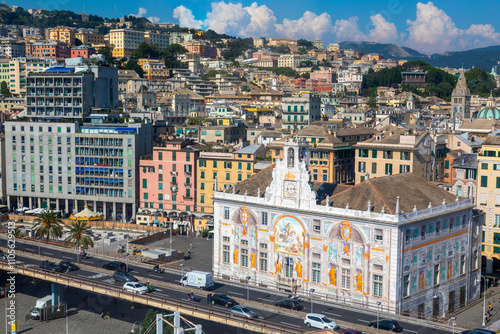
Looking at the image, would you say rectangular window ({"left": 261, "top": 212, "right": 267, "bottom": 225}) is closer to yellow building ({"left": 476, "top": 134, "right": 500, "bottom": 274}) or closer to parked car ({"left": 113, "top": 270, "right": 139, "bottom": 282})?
parked car ({"left": 113, "top": 270, "right": 139, "bottom": 282})

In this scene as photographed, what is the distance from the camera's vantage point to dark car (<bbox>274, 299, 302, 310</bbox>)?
6581cm

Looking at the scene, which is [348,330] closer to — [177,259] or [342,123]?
[177,259]

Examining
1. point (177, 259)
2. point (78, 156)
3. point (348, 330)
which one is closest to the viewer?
point (348, 330)

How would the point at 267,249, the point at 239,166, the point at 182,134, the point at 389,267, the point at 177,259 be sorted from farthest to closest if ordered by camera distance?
the point at 182,134
the point at 239,166
the point at 177,259
the point at 267,249
the point at 389,267

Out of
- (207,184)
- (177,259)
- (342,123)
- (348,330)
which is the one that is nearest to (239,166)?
(207,184)

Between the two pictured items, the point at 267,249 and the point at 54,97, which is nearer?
the point at 267,249

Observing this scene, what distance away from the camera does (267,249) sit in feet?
254

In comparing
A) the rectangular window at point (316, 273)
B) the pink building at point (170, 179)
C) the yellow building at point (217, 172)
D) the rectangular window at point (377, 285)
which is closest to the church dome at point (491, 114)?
the yellow building at point (217, 172)

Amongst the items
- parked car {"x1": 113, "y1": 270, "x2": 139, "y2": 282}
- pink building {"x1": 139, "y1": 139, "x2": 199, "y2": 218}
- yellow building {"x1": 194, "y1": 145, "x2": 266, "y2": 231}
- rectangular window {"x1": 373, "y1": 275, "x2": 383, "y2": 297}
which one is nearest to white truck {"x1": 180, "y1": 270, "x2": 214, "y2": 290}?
parked car {"x1": 113, "y1": 270, "x2": 139, "y2": 282}

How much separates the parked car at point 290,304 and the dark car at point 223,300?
430cm

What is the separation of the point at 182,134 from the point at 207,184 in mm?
35859

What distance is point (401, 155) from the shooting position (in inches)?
3846

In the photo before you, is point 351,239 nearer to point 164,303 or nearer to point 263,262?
point 263,262

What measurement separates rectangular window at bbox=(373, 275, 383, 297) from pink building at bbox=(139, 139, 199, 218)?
177ft
